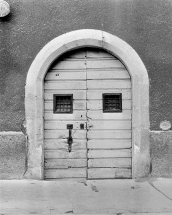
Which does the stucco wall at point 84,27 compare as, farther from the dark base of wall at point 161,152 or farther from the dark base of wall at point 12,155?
the dark base of wall at point 12,155

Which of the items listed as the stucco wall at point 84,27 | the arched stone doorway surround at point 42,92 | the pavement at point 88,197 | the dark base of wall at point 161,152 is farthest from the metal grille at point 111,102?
the pavement at point 88,197

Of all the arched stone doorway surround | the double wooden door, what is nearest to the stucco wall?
the arched stone doorway surround

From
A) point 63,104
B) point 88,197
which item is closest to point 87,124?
point 63,104

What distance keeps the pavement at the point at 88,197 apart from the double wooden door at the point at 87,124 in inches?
12.5

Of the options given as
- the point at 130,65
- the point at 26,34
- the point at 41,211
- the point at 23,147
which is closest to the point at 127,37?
the point at 130,65

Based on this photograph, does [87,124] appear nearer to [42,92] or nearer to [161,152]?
[42,92]

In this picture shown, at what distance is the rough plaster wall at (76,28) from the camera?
6.91 meters

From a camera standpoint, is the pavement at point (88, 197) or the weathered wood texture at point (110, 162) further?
the weathered wood texture at point (110, 162)

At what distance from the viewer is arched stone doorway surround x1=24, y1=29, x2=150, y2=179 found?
22.4ft

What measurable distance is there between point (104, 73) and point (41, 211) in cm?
299

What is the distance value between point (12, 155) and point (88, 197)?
5.81 ft

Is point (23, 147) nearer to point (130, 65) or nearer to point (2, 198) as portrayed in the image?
point (2, 198)

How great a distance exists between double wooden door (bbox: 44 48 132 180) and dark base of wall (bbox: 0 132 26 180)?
0.46 meters

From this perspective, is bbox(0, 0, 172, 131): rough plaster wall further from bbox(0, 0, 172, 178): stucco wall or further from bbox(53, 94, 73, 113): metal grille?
bbox(53, 94, 73, 113): metal grille
